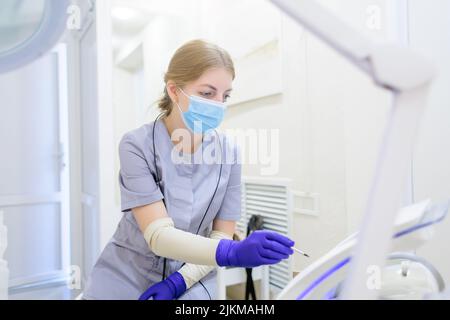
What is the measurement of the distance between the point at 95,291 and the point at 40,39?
0.69 metres

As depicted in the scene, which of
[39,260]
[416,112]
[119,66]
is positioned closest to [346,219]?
[416,112]

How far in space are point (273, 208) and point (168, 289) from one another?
0.93 metres

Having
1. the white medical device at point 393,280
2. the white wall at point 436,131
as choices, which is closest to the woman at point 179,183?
the white medical device at point 393,280

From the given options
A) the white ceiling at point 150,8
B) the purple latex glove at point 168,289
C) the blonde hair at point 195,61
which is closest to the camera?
the purple latex glove at point 168,289

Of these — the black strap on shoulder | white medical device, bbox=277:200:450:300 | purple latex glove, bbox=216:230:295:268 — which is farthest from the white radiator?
white medical device, bbox=277:200:450:300

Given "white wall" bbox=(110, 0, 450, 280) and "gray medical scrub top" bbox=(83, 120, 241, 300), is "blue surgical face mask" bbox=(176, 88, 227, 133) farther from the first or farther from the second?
"white wall" bbox=(110, 0, 450, 280)

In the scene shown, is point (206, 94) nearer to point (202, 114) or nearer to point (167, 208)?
point (202, 114)

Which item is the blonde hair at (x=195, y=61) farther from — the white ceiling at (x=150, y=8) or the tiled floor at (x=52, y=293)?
the tiled floor at (x=52, y=293)

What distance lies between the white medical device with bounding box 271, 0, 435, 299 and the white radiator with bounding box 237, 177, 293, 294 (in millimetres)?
1250

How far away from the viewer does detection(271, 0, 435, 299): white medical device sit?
0.32 m

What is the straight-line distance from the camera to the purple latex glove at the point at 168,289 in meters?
0.83

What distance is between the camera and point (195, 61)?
94 cm

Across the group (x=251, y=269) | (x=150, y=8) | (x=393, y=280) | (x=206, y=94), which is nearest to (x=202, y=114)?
(x=206, y=94)
